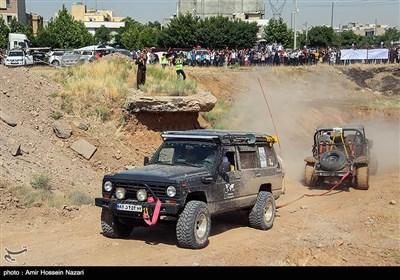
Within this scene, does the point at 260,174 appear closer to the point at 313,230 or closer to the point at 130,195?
the point at 313,230

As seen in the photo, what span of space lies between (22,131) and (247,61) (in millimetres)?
27153

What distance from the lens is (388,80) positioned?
43500 millimetres

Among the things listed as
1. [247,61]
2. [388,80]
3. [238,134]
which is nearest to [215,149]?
[238,134]

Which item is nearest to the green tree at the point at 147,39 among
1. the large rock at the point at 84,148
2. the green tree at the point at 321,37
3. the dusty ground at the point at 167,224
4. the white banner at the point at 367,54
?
the green tree at the point at 321,37

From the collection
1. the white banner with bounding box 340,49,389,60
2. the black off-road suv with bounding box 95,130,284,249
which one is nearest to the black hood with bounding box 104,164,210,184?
the black off-road suv with bounding box 95,130,284,249

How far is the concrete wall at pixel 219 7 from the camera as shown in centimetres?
10431

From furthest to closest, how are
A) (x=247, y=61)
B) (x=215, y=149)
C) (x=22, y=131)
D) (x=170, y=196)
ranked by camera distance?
(x=247, y=61), (x=22, y=131), (x=215, y=149), (x=170, y=196)

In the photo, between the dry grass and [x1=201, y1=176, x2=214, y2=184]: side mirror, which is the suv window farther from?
the dry grass

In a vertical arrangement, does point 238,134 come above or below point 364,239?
above

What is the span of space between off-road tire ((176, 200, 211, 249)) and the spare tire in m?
8.50

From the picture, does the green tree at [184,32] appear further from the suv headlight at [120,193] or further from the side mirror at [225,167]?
the suv headlight at [120,193]

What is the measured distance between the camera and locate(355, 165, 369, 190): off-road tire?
17136mm

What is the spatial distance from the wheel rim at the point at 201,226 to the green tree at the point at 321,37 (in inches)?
2678

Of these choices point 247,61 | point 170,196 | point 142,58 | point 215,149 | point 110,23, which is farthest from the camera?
point 110,23
